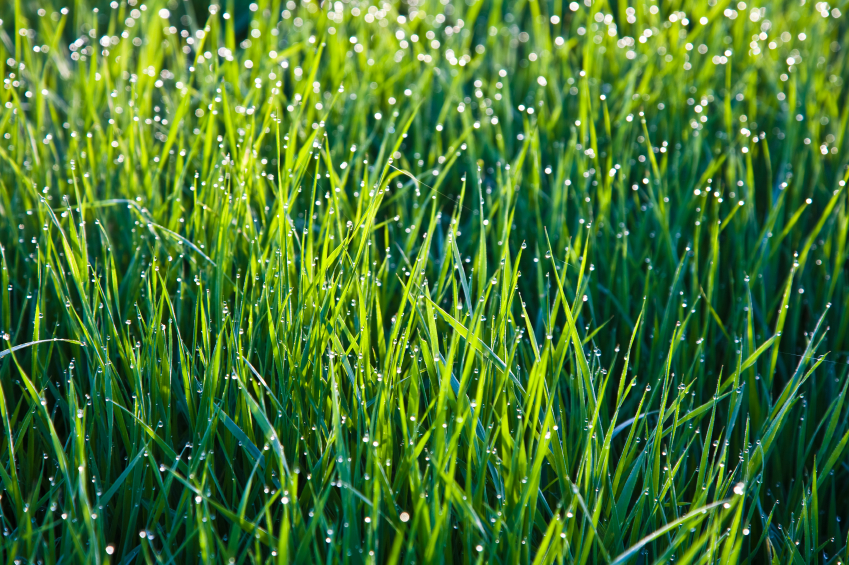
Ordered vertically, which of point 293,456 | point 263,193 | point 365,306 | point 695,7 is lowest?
point 293,456

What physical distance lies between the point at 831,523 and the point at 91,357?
1.13 m

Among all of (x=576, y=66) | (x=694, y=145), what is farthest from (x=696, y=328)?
(x=576, y=66)

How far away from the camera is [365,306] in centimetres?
109

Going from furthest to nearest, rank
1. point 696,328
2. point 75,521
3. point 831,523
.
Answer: point 696,328, point 831,523, point 75,521

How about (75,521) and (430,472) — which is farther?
(430,472)

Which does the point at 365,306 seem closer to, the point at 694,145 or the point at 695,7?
the point at 694,145

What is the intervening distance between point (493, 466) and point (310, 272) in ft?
1.31

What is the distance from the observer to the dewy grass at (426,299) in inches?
36.7

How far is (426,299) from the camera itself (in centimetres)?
101

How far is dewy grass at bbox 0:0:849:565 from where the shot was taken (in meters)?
0.93

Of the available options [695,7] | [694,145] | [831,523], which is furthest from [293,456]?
[695,7]

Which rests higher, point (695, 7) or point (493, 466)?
point (695, 7)

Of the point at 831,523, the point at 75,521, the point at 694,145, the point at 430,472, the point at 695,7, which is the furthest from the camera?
the point at 695,7

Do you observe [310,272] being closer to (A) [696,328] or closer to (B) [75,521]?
(B) [75,521]
